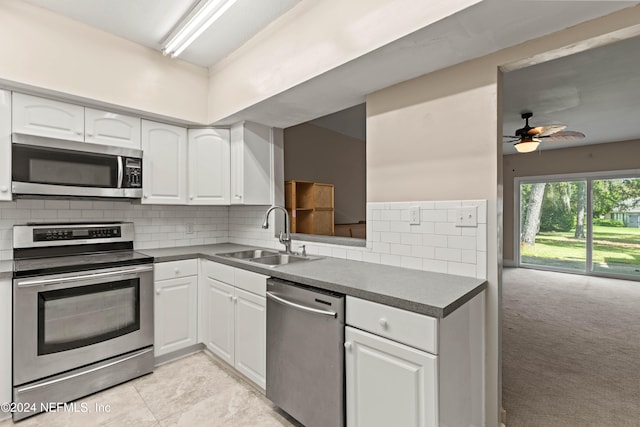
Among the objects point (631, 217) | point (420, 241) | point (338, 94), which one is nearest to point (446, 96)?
point (338, 94)

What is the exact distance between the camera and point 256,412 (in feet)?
6.50

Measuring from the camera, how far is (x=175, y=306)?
258cm

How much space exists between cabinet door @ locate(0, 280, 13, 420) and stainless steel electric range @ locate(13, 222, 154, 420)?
0.13 ft

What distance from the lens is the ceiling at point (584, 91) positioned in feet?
8.89

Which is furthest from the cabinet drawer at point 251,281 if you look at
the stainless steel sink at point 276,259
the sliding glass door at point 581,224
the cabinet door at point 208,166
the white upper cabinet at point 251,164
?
the sliding glass door at point 581,224

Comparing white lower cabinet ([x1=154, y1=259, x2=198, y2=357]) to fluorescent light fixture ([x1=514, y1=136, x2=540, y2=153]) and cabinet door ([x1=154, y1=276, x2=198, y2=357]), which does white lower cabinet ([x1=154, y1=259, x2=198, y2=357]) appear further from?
fluorescent light fixture ([x1=514, y1=136, x2=540, y2=153])

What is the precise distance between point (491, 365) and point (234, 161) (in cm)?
260

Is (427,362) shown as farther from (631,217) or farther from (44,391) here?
(631,217)

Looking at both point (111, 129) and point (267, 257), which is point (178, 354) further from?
point (111, 129)

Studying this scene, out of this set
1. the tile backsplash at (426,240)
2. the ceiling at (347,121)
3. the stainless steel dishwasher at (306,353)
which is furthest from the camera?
the ceiling at (347,121)

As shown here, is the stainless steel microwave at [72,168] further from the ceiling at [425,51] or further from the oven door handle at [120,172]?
the ceiling at [425,51]

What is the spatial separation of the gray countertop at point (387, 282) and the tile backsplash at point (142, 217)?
1.22 meters

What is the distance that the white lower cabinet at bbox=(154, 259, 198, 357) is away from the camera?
2498mm

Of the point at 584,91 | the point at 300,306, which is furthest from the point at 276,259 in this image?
the point at 584,91
